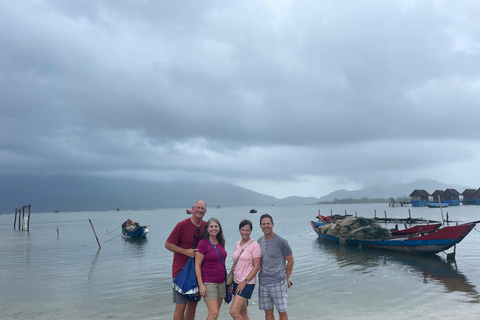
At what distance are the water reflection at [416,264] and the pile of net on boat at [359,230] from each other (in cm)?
111

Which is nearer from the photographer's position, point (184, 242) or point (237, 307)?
point (237, 307)

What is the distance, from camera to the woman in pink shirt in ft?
17.7

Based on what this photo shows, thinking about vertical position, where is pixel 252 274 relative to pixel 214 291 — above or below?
above

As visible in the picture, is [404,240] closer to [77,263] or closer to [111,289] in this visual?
[111,289]

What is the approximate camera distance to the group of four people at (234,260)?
5.34m

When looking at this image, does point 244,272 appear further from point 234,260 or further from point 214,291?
point 214,291

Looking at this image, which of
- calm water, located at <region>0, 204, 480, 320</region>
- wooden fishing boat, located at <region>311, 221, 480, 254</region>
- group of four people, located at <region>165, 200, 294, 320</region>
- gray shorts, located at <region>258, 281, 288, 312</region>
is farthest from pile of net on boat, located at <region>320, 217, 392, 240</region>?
group of four people, located at <region>165, 200, 294, 320</region>

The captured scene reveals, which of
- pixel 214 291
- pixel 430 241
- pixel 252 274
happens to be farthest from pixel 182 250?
pixel 430 241

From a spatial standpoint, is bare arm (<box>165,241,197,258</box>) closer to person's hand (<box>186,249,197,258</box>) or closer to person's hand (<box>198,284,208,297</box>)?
person's hand (<box>186,249,197,258</box>)

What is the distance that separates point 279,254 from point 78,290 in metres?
12.1

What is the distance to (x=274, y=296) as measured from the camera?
563cm

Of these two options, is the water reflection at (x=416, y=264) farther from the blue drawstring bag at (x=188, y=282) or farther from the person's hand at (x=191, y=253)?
the person's hand at (x=191, y=253)

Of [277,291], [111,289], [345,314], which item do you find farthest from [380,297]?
[111,289]

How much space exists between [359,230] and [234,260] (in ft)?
73.9
